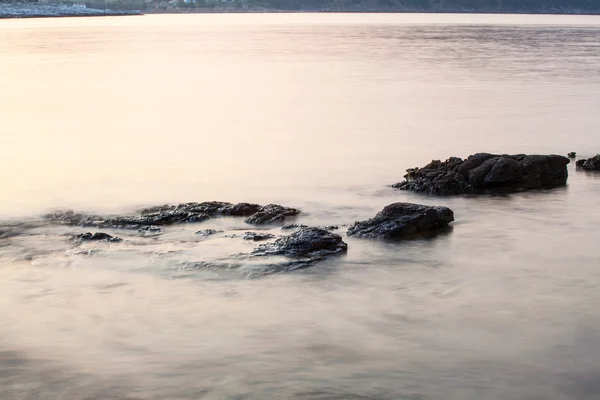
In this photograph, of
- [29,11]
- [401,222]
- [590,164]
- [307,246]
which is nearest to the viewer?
[307,246]

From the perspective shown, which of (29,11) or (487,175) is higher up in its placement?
(487,175)

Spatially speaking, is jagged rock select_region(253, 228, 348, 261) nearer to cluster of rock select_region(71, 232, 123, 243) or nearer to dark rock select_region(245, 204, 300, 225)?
dark rock select_region(245, 204, 300, 225)

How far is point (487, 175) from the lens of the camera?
15.1 m

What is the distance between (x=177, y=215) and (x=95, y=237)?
1401 mm

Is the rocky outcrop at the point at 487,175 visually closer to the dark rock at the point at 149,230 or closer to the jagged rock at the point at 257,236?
the jagged rock at the point at 257,236

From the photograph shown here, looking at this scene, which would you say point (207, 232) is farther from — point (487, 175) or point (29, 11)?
point (29, 11)

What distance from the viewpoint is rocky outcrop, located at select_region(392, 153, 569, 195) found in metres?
14.9

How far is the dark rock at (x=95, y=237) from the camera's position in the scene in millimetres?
11859

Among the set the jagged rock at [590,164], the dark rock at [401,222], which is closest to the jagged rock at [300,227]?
the dark rock at [401,222]

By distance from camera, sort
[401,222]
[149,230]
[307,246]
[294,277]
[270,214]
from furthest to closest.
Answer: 1. [270,214]
2. [149,230]
3. [401,222]
4. [307,246]
5. [294,277]

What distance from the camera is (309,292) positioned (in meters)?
10.0

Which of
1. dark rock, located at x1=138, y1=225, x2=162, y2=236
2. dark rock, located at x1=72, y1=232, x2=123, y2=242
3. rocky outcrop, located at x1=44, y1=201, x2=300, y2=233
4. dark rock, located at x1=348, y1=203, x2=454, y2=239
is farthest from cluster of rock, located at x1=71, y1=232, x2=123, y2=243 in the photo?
dark rock, located at x1=348, y1=203, x2=454, y2=239

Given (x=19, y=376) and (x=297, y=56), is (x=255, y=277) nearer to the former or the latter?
(x=19, y=376)

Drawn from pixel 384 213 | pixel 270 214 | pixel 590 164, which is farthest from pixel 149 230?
pixel 590 164
